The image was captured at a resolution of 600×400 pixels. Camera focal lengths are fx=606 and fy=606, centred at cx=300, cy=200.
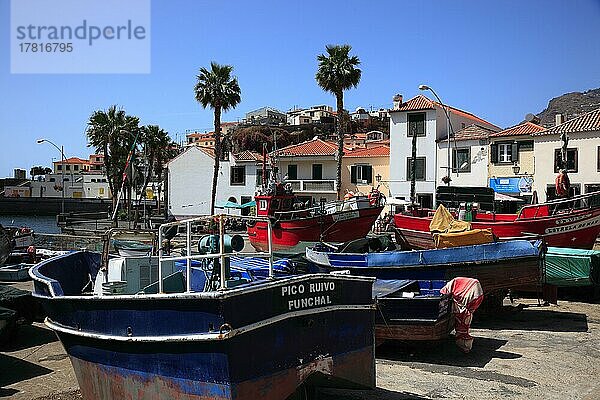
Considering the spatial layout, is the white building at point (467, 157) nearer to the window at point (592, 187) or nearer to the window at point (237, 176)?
the window at point (592, 187)

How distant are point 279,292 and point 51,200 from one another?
92.7 m

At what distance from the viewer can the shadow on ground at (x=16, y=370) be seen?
31.9 ft

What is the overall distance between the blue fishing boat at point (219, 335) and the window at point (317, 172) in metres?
40.9

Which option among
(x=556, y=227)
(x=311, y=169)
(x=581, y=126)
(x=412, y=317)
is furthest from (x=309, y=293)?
(x=311, y=169)

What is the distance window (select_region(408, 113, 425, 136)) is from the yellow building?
4143mm

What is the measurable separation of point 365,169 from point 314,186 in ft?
14.5

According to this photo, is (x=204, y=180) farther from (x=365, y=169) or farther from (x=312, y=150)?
(x=365, y=169)

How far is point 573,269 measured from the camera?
14.8m

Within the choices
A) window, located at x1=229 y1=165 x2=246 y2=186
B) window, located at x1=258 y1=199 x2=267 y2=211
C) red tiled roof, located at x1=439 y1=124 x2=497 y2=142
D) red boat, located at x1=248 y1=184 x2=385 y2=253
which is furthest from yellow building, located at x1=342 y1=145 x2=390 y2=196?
window, located at x1=258 y1=199 x2=267 y2=211

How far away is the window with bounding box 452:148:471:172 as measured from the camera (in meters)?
39.3

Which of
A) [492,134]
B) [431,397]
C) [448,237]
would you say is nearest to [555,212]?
[448,237]

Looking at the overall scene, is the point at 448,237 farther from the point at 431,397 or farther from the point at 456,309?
the point at 431,397

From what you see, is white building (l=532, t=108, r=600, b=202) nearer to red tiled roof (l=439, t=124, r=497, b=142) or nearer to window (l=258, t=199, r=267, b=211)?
red tiled roof (l=439, t=124, r=497, b=142)

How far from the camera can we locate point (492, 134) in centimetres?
3809
